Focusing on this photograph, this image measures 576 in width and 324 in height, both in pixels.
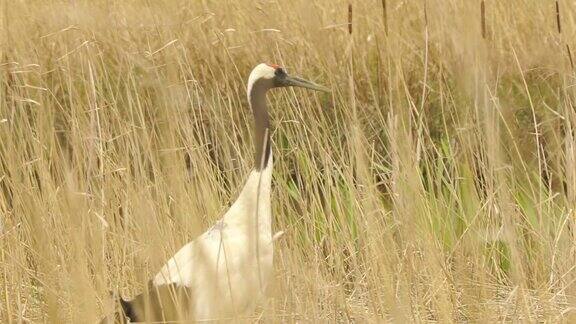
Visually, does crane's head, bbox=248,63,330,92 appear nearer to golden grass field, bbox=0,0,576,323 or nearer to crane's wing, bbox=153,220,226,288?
golden grass field, bbox=0,0,576,323

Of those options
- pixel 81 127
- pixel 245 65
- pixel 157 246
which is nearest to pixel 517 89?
pixel 245 65

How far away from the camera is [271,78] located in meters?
3.11

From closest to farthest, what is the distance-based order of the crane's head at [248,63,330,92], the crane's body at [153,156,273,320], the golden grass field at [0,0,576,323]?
the golden grass field at [0,0,576,323] → the crane's body at [153,156,273,320] → the crane's head at [248,63,330,92]

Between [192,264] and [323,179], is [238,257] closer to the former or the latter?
[192,264]

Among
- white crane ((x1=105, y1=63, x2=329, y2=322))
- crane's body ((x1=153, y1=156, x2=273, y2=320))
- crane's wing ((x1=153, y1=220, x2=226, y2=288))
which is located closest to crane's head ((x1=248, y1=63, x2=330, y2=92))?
Answer: white crane ((x1=105, y1=63, x2=329, y2=322))

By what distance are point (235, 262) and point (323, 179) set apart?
24.7 inches

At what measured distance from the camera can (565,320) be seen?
2334 millimetres

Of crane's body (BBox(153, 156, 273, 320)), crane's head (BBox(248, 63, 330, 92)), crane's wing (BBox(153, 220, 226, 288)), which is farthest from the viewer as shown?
crane's head (BBox(248, 63, 330, 92))

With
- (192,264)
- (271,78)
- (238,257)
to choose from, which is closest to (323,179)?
(271,78)

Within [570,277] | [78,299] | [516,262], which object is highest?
[78,299]

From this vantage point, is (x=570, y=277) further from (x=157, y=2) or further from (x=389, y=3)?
(x=157, y=2)

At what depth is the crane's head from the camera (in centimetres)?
309

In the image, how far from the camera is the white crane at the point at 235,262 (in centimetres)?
224

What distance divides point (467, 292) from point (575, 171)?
0.49m
